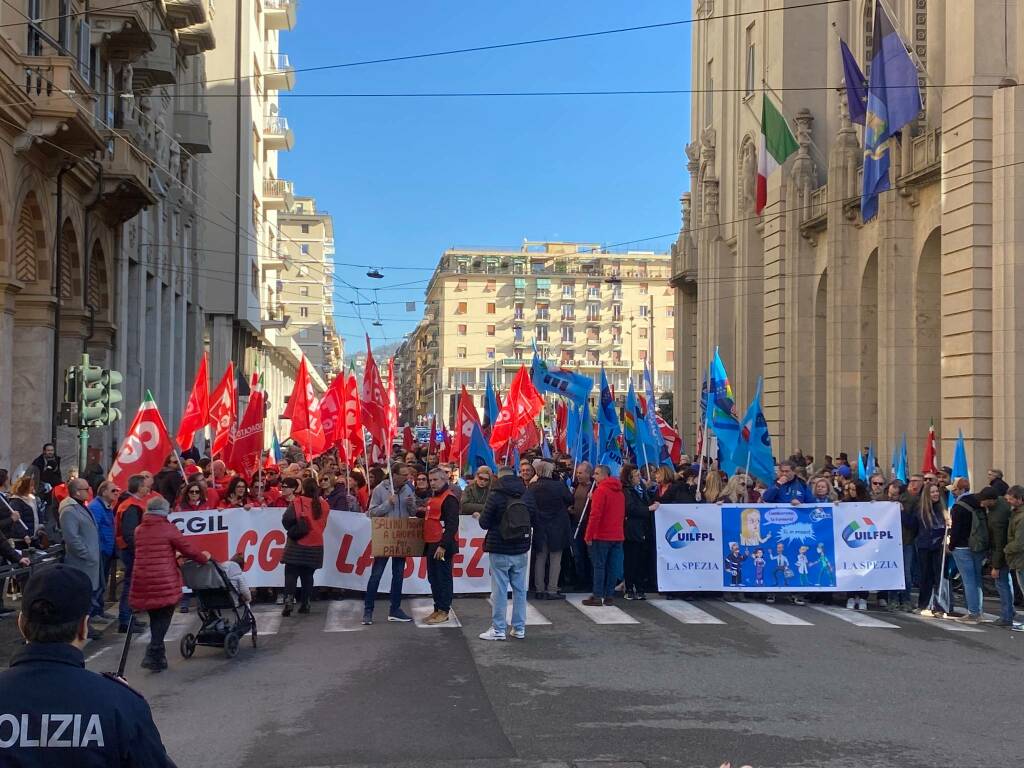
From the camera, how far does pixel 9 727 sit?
3.32 m

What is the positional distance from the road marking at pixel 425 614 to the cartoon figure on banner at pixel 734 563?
3767 millimetres

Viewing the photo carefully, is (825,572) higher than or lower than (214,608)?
lower

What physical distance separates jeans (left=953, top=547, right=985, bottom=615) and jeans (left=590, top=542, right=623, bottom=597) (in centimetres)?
402

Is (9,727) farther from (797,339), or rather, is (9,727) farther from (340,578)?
(797,339)

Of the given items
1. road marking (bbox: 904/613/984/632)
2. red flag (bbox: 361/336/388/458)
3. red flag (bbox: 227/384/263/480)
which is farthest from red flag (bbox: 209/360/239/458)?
road marking (bbox: 904/613/984/632)

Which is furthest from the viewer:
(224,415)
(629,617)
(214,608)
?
(224,415)

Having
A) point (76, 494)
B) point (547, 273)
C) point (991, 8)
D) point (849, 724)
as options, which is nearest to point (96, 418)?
point (76, 494)

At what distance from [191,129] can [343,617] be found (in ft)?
93.0

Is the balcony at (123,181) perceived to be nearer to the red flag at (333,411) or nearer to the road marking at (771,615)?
the red flag at (333,411)

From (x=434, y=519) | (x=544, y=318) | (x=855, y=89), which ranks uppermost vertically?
(x=544, y=318)

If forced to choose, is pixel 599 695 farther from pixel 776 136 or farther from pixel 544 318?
pixel 544 318

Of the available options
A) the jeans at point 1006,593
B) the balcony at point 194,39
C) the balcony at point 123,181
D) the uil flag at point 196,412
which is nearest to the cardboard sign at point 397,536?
the uil flag at point 196,412

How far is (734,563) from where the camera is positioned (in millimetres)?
16172

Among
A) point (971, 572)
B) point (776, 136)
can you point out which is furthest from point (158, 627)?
point (776, 136)
